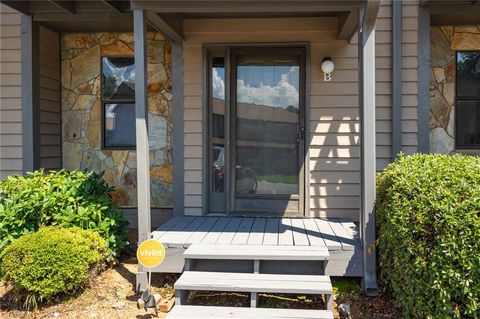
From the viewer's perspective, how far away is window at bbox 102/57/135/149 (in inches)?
204

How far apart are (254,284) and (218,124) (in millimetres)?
2204

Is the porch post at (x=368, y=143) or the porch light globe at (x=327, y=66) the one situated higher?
the porch light globe at (x=327, y=66)

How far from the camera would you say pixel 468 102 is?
481cm

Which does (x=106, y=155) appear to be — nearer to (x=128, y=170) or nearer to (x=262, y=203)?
(x=128, y=170)

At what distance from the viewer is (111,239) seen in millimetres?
3773

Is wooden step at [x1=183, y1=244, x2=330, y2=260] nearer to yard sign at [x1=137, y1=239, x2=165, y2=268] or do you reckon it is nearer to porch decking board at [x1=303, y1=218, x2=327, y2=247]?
porch decking board at [x1=303, y1=218, x2=327, y2=247]

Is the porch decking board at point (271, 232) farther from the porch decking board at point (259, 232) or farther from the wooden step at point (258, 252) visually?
the wooden step at point (258, 252)

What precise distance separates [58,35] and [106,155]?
5.33ft

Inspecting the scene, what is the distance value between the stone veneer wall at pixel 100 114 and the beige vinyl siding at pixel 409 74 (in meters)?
2.69

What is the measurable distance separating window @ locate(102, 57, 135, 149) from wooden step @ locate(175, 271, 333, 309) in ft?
8.23

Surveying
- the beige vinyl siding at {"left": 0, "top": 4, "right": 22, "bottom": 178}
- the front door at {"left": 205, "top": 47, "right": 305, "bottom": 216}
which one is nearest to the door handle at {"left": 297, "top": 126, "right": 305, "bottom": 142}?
the front door at {"left": 205, "top": 47, "right": 305, "bottom": 216}

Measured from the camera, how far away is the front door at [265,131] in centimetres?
469

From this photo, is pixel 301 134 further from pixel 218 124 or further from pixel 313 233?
pixel 313 233

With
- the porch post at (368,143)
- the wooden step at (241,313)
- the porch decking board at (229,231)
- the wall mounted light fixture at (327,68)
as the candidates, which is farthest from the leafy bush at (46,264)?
the wall mounted light fixture at (327,68)
